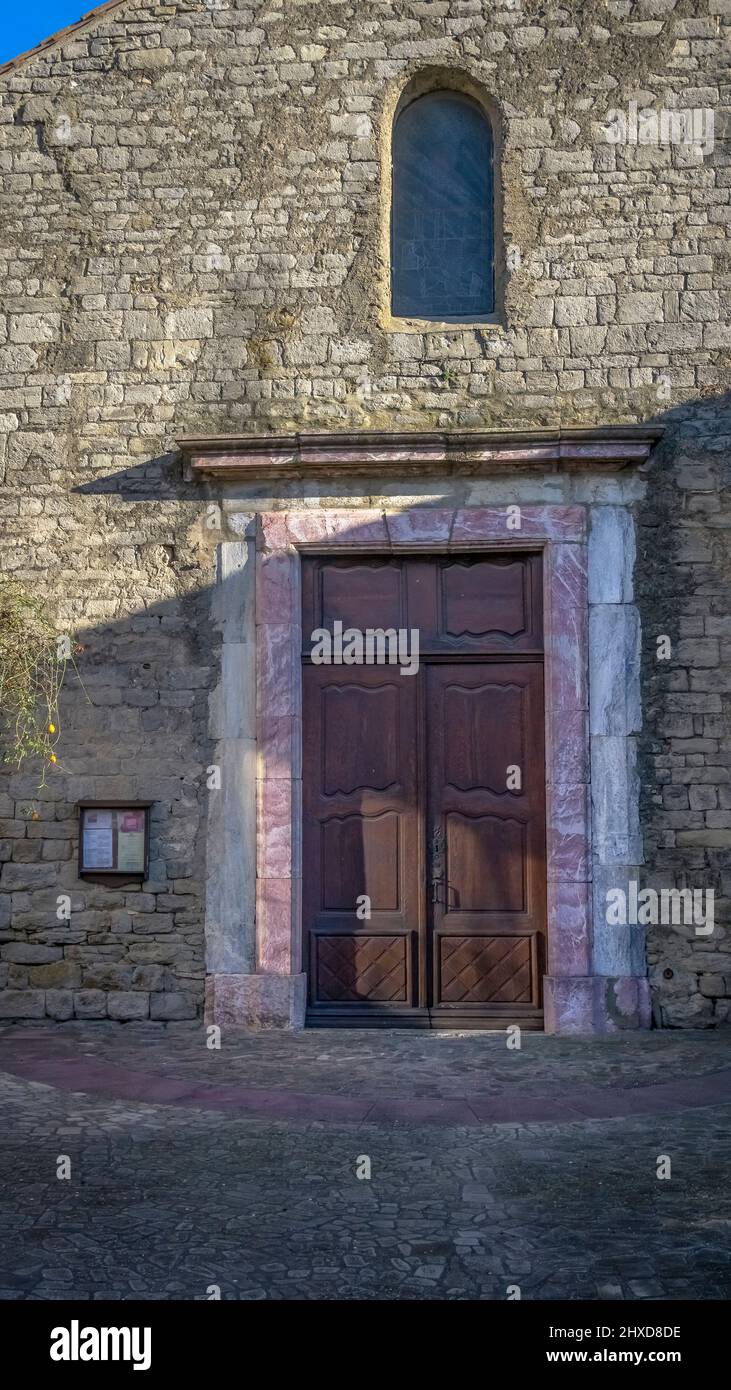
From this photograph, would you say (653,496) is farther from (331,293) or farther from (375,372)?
(331,293)

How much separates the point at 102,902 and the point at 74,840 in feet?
1.31

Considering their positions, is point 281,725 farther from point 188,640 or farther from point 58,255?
point 58,255

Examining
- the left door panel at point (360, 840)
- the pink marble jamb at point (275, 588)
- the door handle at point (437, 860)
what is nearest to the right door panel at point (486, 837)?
the door handle at point (437, 860)

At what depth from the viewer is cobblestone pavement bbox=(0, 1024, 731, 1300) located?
10.8 feet

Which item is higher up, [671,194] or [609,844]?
[671,194]

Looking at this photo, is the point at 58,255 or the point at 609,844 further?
the point at 58,255

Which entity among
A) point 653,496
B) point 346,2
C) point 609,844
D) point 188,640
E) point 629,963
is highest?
point 346,2

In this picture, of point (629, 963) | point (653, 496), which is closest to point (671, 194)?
point (653, 496)

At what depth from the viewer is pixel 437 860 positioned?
7.09m

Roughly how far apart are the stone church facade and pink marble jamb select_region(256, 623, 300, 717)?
0.07 feet

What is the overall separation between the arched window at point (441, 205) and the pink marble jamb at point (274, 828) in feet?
10.0

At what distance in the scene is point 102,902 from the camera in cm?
707

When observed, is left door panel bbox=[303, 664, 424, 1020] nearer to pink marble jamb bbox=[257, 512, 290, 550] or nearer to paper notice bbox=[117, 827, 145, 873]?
pink marble jamb bbox=[257, 512, 290, 550]

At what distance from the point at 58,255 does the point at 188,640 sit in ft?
8.19
